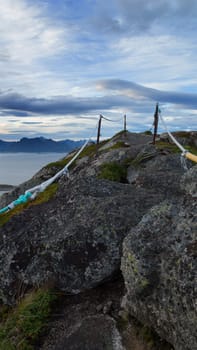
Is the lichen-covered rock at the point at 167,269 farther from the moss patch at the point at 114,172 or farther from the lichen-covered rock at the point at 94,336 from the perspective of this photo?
the moss patch at the point at 114,172

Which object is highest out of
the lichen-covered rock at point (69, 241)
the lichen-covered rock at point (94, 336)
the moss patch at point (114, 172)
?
the moss patch at point (114, 172)

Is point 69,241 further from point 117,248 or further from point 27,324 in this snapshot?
point 27,324

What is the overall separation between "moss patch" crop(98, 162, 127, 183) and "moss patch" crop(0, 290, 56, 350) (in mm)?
10189

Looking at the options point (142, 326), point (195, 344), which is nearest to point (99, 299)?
point (142, 326)

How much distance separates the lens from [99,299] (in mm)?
8758

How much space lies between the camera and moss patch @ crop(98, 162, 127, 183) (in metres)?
18.7

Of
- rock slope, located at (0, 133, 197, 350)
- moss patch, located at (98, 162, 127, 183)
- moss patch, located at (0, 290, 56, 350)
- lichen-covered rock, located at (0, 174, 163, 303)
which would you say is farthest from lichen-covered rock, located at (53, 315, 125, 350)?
moss patch, located at (98, 162, 127, 183)

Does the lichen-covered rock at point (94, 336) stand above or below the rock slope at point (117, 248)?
below

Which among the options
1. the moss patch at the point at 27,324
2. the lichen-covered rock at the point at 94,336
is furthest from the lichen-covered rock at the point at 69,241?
the lichen-covered rock at the point at 94,336

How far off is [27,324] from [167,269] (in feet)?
11.0

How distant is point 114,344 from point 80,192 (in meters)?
4.53

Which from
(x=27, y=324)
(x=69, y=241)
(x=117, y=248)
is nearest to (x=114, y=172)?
(x=69, y=241)

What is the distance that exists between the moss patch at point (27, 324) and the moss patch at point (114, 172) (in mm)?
10189

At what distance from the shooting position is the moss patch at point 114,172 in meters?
18.7
